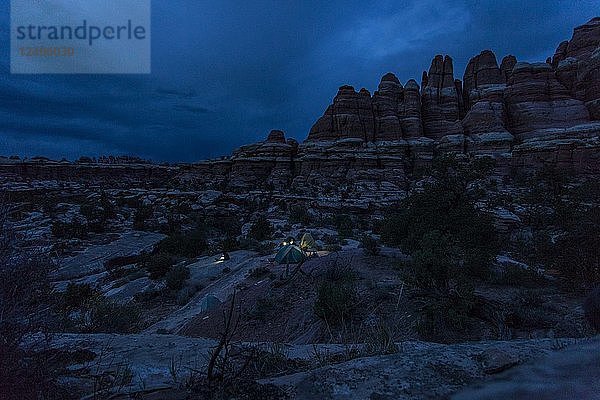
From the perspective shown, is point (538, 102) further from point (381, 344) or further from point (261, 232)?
point (381, 344)

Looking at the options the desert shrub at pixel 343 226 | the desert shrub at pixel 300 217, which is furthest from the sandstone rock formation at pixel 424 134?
the desert shrub at pixel 300 217

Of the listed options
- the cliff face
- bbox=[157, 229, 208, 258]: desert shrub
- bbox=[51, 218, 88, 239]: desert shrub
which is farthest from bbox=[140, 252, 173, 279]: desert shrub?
the cliff face

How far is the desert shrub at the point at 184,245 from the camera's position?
19844 millimetres

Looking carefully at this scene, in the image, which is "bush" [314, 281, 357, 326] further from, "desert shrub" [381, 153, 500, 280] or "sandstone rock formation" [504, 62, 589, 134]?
"sandstone rock formation" [504, 62, 589, 134]

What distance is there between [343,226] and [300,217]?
5.44 meters

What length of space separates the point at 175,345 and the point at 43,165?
214 ft

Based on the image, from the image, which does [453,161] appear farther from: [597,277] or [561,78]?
[561,78]

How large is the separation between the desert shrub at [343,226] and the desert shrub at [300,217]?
2.59 meters

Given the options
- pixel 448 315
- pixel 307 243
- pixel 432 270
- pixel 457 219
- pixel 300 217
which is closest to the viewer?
pixel 448 315

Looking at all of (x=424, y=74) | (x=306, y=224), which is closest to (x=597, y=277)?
(x=306, y=224)

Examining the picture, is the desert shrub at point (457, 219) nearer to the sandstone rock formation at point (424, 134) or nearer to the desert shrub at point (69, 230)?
the sandstone rock formation at point (424, 134)

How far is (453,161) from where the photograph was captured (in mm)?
12562

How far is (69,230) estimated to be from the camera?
21.3 meters

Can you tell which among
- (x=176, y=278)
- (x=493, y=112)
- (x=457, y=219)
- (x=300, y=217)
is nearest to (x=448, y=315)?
(x=457, y=219)
